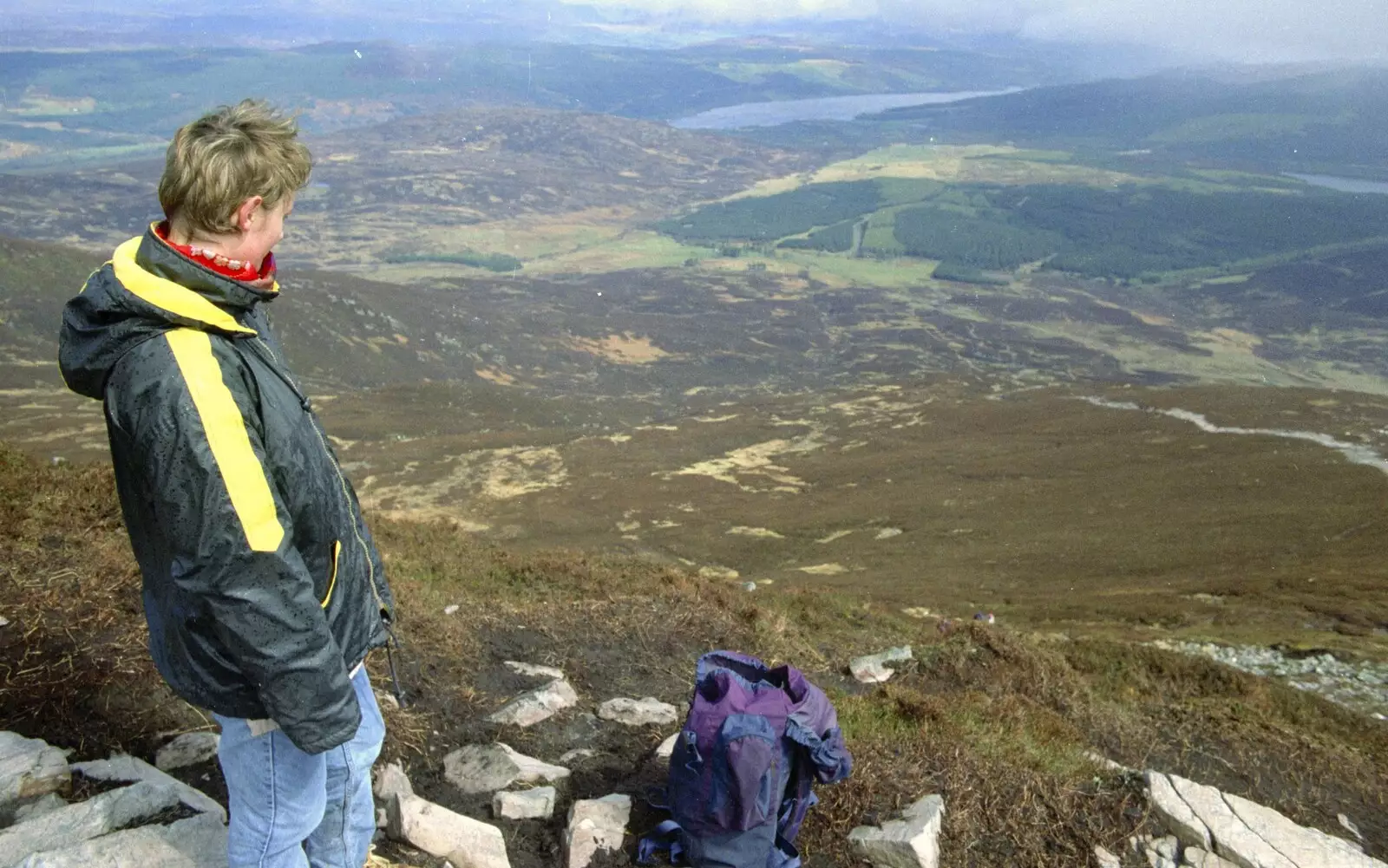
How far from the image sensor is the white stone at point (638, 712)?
7.16 meters

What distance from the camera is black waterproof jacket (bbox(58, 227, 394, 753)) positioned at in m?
2.85

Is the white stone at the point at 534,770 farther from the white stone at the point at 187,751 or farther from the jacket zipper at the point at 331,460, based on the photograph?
the jacket zipper at the point at 331,460

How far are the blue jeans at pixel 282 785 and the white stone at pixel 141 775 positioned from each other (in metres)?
1.13

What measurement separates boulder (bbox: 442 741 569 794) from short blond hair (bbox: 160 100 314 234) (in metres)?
3.79

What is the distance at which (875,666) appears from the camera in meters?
10.5

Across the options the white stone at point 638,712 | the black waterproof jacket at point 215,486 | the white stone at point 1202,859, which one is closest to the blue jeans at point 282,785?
the black waterproof jacket at point 215,486

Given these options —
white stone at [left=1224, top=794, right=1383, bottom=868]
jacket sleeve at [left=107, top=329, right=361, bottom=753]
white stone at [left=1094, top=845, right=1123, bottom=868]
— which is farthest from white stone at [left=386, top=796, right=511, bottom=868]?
white stone at [left=1224, top=794, right=1383, bottom=868]

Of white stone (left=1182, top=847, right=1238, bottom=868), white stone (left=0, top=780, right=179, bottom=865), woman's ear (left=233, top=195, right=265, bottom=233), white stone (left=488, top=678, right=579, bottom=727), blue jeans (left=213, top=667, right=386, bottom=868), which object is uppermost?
woman's ear (left=233, top=195, right=265, bottom=233)

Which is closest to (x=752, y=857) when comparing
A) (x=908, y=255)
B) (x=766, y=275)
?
(x=766, y=275)

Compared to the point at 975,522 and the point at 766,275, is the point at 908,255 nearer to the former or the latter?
the point at 766,275

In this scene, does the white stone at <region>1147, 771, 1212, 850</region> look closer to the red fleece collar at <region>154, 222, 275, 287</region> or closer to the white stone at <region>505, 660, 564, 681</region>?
the white stone at <region>505, 660, 564, 681</region>

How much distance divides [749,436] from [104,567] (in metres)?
43.0

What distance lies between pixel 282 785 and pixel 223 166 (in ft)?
6.60

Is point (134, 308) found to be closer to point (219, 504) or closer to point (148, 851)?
point (219, 504)
